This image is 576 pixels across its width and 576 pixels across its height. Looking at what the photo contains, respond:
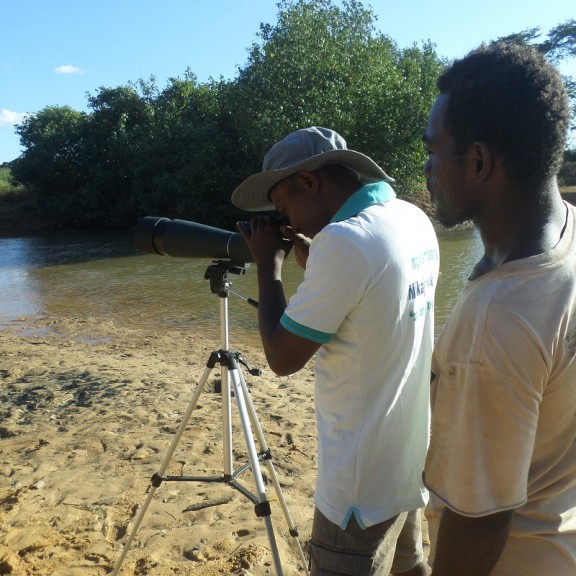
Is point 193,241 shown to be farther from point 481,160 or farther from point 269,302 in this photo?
point 481,160

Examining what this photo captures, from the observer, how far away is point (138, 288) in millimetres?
12680

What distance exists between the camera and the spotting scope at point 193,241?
91.5 inches

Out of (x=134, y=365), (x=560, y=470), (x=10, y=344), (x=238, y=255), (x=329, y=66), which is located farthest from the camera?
(x=329, y=66)

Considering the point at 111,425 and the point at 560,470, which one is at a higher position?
the point at 560,470

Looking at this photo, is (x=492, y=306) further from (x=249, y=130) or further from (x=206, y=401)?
(x=249, y=130)

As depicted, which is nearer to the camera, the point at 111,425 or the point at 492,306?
the point at 492,306

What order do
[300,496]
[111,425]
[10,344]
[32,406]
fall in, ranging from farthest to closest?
[10,344] < [32,406] < [111,425] < [300,496]

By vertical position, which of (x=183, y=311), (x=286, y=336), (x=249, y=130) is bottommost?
(x=183, y=311)

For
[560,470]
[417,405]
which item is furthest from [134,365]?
[560,470]

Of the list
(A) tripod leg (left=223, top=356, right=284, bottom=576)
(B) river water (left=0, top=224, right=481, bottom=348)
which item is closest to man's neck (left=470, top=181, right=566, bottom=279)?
(A) tripod leg (left=223, top=356, right=284, bottom=576)

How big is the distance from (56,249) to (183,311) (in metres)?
13.7

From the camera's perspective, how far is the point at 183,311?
32.8 feet

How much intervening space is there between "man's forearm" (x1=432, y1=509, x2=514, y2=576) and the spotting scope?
143cm

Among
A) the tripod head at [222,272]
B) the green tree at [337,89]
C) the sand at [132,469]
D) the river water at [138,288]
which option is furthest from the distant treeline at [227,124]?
the tripod head at [222,272]
